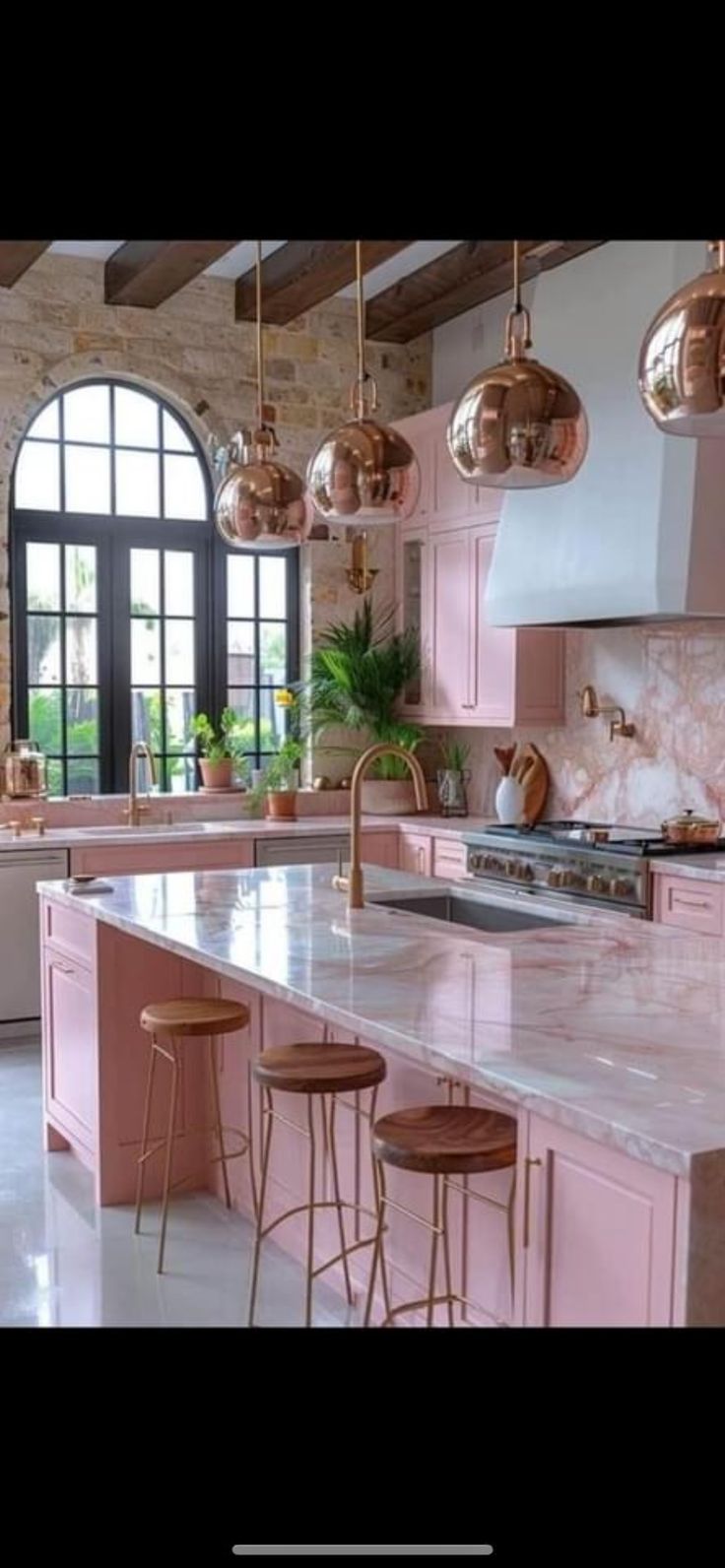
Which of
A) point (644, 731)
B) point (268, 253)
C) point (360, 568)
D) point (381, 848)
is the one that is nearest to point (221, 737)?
point (381, 848)

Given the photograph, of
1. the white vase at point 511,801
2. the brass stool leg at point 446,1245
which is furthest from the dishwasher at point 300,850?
the brass stool leg at point 446,1245

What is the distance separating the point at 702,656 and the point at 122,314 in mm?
3422

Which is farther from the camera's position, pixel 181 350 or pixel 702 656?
pixel 181 350

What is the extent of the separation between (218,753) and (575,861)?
8.08ft

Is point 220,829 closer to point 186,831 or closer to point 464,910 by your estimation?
point 186,831

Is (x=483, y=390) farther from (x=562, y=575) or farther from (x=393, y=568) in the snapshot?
(x=393, y=568)

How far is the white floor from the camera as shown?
3477 millimetres

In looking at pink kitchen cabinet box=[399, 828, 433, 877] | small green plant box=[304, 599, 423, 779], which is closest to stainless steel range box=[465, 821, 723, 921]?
pink kitchen cabinet box=[399, 828, 433, 877]

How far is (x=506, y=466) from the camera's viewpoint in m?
2.82

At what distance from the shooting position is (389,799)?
750 cm

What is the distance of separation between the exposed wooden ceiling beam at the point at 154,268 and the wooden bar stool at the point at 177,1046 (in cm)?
368

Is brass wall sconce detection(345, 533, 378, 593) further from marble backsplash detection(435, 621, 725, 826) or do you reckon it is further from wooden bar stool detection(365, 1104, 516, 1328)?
wooden bar stool detection(365, 1104, 516, 1328)
